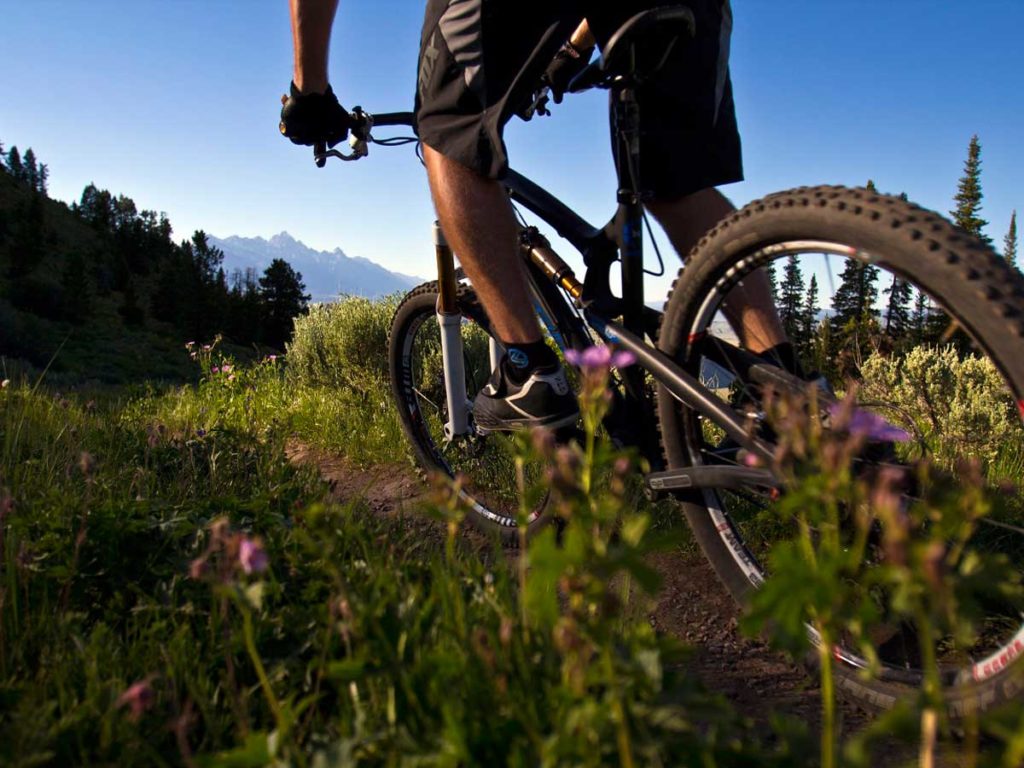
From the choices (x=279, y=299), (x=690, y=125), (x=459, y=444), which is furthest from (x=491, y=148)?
(x=279, y=299)

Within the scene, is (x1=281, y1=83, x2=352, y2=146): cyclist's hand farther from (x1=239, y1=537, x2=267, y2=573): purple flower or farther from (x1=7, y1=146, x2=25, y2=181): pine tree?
(x1=7, y1=146, x2=25, y2=181): pine tree

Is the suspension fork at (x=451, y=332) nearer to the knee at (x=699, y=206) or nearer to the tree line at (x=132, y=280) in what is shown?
the knee at (x=699, y=206)

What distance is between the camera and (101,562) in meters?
1.78

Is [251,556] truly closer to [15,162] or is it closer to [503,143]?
[503,143]

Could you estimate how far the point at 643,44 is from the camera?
198 centimetres

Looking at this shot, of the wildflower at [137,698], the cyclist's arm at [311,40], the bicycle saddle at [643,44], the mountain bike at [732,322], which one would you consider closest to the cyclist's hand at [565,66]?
the mountain bike at [732,322]

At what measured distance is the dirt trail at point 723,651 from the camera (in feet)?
5.77

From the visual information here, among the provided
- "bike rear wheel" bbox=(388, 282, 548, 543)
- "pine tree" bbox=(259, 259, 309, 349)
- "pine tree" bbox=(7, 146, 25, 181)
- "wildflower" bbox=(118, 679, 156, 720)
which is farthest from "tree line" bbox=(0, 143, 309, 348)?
"wildflower" bbox=(118, 679, 156, 720)

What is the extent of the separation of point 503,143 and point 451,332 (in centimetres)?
118

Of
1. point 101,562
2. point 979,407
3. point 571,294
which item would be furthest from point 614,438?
point 979,407

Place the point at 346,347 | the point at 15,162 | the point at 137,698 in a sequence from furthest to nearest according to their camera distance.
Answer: the point at 15,162
the point at 346,347
the point at 137,698

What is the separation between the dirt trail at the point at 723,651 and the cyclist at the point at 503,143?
0.73 meters

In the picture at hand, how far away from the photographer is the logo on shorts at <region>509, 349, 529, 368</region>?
2.30m

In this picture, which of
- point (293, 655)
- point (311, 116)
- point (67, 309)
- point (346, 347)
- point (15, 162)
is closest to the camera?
point (293, 655)
